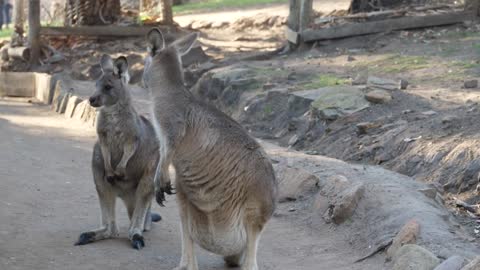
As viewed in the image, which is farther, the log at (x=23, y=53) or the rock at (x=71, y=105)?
the log at (x=23, y=53)

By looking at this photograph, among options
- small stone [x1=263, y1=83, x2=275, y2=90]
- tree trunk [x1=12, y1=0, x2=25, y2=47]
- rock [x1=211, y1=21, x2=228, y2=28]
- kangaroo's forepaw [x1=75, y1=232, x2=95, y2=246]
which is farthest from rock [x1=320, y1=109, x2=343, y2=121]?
rock [x1=211, y1=21, x2=228, y2=28]

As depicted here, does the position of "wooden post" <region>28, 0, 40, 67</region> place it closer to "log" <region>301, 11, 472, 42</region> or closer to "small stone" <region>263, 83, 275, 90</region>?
"log" <region>301, 11, 472, 42</region>

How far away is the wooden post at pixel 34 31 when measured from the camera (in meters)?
18.5

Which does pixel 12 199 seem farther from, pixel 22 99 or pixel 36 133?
pixel 22 99

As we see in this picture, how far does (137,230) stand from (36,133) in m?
6.03

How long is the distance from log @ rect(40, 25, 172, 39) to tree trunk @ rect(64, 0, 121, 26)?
0.63 meters

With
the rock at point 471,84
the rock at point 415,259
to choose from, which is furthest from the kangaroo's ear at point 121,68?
the rock at point 471,84

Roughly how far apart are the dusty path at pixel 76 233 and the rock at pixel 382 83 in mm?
3519

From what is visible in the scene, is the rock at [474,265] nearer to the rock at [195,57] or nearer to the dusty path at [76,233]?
the dusty path at [76,233]

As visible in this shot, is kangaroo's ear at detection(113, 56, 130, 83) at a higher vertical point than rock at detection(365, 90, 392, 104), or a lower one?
higher

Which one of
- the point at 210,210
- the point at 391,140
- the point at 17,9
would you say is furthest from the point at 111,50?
the point at 210,210

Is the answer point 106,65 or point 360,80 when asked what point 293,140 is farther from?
point 106,65

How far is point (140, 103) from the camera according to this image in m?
14.2

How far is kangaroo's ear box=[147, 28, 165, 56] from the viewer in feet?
22.1
